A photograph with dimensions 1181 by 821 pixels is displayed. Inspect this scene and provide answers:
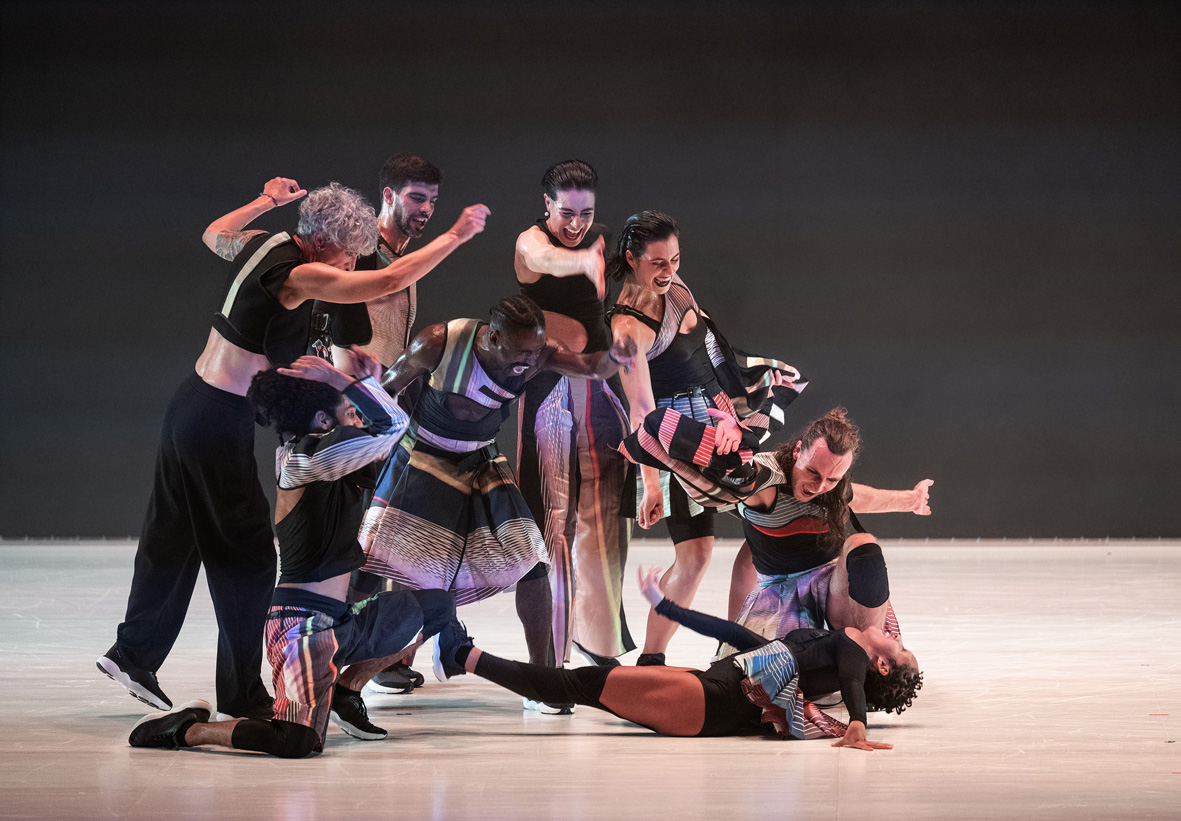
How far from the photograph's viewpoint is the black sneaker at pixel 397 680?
3732 mm

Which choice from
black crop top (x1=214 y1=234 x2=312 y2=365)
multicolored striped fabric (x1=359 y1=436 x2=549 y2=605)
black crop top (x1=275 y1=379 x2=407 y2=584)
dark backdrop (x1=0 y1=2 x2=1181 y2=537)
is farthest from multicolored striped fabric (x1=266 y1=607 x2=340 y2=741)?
dark backdrop (x1=0 y1=2 x2=1181 y2=537)

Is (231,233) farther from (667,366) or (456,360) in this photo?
(667,366)

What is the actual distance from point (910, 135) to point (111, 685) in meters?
5.46

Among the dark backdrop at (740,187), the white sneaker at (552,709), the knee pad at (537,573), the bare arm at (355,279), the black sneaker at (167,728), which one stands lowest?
the black sneaker at (167,728)

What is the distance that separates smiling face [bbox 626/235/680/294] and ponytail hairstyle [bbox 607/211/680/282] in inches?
0.5

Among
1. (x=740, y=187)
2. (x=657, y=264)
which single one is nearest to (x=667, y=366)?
(x=657, y=264)

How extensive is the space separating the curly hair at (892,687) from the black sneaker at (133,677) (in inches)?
67.8

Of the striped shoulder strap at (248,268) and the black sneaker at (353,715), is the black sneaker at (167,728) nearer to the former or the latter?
the black sneaker at (353,715)

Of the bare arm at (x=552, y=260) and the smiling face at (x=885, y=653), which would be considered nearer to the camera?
the smiling face at (x=885, y=653)

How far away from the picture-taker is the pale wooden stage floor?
2428mm

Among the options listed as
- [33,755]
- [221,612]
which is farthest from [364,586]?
[33,755]

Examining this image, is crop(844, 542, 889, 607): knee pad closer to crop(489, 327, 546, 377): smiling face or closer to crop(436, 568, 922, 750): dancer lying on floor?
crop(436, 568, 922, 750): dancer lying on floor

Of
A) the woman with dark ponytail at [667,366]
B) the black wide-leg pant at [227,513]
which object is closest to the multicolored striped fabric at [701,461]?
the woman with dark ponytail at [667,366]

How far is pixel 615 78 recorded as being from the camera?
7.41 m
